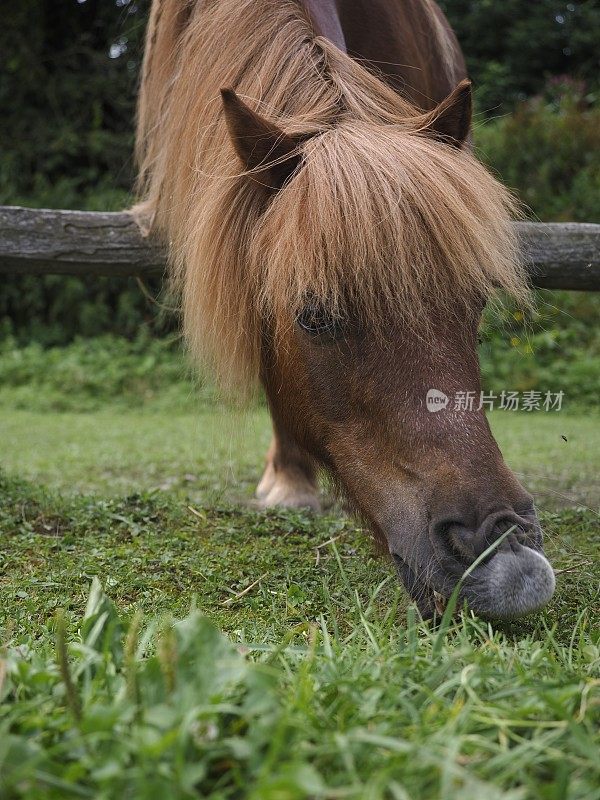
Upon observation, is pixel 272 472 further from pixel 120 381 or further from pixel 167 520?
pixel 120 381

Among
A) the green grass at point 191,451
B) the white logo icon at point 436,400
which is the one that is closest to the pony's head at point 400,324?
the white logo icon at point 436,400

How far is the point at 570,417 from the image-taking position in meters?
7.18

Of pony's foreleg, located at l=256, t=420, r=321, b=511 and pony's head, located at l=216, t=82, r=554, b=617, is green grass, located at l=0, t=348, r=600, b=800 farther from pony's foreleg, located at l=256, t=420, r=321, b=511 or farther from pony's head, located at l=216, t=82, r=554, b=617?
pony's foreleg, located at l=256, t=420, r=321, b=511

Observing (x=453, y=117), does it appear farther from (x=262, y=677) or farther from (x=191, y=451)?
(x=191, y=451)

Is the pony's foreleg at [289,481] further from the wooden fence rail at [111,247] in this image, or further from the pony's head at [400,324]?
the pony's head at [400,324]

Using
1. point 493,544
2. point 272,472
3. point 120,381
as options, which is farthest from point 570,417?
point 493,544

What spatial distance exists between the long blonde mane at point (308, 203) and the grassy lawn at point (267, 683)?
1.99ft

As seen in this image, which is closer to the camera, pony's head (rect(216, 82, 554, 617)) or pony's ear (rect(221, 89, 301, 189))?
pony's head (rect(216, 82, 554, 617))

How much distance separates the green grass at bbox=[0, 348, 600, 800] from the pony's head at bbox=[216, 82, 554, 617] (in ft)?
0.59

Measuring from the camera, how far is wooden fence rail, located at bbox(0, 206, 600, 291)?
3.60m

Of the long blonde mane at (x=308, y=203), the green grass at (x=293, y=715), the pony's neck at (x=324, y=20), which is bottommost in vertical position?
the green grass at (x=293, y=715)

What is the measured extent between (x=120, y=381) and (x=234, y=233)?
20.6 feet

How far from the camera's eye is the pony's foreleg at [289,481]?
3.96 metres

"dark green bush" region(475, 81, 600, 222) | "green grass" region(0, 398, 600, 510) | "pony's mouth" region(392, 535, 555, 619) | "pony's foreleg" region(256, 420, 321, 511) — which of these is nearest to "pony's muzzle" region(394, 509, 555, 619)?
"pony's mouth" region(392, 535, 555, 619)
